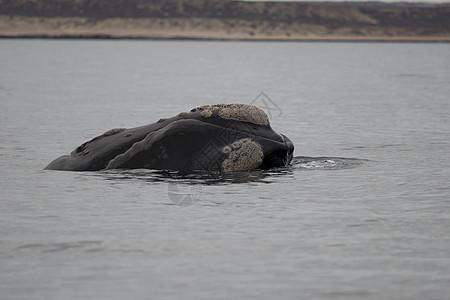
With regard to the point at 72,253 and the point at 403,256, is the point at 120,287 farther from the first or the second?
the point at 403,256

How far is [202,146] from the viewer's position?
13734 mm

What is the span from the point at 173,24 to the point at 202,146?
17625 cm

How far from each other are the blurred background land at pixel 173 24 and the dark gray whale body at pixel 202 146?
164 meters

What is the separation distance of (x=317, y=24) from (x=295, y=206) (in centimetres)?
18171

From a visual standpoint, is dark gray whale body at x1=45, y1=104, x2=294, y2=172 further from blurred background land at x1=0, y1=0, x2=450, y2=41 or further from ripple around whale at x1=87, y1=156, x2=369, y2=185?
blurred background land at x1=0, y1=0, x2=450, y2=41

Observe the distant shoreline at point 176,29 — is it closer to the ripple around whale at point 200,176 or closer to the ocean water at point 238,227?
the ocean water at point 238,227

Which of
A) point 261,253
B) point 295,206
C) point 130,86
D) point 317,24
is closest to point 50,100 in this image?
point 130,86

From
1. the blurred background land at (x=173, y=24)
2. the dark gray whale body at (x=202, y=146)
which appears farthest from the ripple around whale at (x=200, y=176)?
the blurred background land at (x=173, y=24)

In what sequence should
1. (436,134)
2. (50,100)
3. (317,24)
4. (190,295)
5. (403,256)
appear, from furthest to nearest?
(317,24) → (50,100) → (436,134) → (403,256) → (190,295)

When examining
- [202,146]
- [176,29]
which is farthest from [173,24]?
[202,146]

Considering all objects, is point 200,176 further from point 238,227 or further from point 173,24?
point 173,24

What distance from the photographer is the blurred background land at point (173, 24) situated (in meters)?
184

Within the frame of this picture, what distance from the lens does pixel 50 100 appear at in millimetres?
33156

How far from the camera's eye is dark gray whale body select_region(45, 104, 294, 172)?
13.8m
